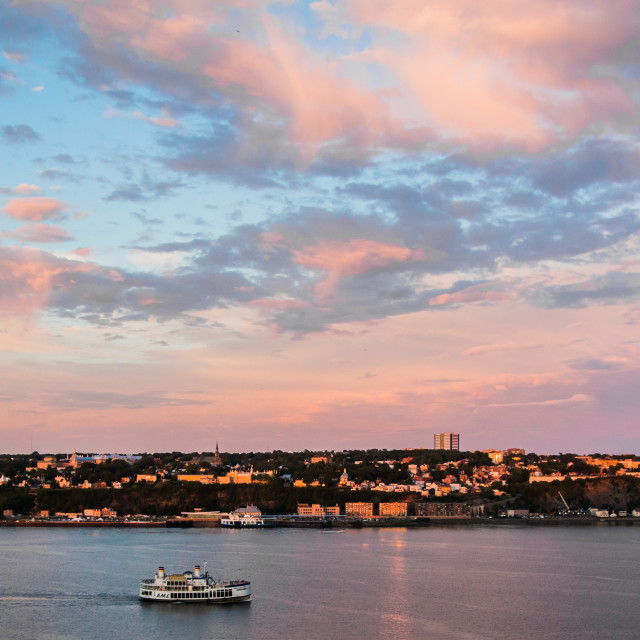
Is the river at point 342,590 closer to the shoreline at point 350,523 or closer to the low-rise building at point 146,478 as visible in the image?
the shoreline at point 350,523

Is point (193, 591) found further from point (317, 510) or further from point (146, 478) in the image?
point (146, 478)

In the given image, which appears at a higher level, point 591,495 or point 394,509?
point 591,495

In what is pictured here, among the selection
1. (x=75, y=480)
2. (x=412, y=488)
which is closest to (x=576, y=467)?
(x=412, y=488)

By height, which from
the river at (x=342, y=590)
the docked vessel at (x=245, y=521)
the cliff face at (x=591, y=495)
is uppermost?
the cliff face at (x=591, y=495)

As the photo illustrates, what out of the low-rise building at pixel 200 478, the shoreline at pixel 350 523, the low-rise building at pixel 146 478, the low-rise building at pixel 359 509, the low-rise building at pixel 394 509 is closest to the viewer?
the shoreline at pixel 350 523

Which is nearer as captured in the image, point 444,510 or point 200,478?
point 444,510

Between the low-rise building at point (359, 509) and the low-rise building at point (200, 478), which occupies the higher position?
the low-rise building at point (200, 478)

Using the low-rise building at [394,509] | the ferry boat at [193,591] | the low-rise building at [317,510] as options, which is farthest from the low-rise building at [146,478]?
the ferry boat at [193,591]

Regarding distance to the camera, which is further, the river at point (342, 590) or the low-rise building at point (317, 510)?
the low-rise building at point (317, 510)

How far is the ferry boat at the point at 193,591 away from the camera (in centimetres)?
3512

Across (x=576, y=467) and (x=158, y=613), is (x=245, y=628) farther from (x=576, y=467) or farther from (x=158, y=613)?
(x=576, y=467)

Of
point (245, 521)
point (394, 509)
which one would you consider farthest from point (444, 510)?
point (245, 521)

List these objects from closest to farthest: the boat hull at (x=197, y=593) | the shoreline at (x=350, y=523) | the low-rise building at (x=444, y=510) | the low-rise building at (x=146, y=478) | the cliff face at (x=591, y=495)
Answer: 1. the boat hull at (x=197, y=593)
2. the shoreline at (x=350, y=523)
3. the low-rise building at (x=444, y=510)
4. the cliff face at (x=591, y=495)
5. the low-rise building at (x=146, y=478)

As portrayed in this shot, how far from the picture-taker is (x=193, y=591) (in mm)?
35312
